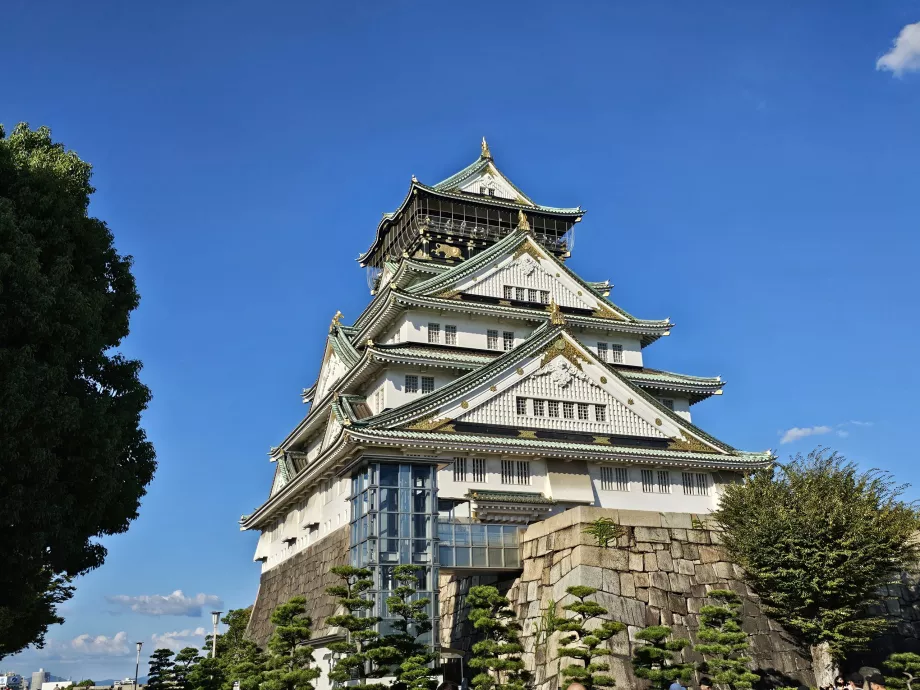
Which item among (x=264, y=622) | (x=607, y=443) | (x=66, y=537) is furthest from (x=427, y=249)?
(x=66, y=537)

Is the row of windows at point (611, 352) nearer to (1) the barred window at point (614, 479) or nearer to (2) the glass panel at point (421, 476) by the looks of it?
(1) the barred window at point (614, 479)

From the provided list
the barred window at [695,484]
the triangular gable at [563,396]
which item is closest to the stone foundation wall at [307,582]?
the triangular gable at [563,396]

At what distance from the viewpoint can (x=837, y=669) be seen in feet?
78.7

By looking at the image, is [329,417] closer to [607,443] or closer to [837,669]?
[607,443]

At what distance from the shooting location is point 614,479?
32719 millimetres

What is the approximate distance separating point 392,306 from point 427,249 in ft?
32.0

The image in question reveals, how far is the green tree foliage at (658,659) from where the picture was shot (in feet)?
70.8

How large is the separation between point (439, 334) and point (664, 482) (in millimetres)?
11654

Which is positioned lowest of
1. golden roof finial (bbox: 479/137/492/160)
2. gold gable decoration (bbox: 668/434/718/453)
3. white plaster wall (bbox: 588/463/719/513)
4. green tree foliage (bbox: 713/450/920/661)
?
green tree foliage (bbox: 713/450/920/661)

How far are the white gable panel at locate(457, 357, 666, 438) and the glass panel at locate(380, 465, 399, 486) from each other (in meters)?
5.44

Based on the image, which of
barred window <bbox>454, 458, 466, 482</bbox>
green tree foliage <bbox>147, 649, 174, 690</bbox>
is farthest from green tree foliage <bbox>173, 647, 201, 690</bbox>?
barred window <bbox>454, 458, 466, 482</bbox>

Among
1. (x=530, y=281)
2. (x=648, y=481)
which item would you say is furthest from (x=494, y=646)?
(x=530, y=281)

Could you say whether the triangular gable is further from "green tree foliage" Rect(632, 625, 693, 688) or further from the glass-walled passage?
"green tree foliage" Rect(632, 625, 693, 688)

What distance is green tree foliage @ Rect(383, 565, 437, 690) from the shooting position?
2156cm
